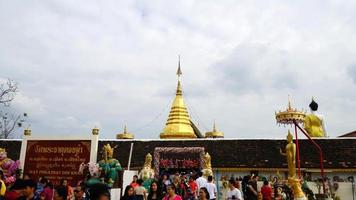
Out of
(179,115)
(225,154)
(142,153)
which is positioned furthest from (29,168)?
(179,115)

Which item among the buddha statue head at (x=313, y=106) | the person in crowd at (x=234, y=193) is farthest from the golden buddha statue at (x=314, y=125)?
the person in crowd at (x=234, y=193)

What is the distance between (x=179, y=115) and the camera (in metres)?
29.4

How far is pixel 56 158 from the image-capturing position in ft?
49.5

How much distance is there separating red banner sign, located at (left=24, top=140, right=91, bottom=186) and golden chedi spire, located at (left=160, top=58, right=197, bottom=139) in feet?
43.3

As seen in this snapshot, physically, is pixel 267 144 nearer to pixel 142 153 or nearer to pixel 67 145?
pixel 142 153

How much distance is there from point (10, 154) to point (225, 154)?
14152mm

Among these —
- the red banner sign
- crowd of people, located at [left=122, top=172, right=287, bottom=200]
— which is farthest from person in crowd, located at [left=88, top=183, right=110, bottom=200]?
the red banner sign

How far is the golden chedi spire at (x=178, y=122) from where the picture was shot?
27.7m

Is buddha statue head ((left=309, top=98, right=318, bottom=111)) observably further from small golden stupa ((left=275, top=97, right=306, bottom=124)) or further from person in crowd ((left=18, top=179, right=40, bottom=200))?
person in crowd ((left=18, top=179, right=40, bottom=200))

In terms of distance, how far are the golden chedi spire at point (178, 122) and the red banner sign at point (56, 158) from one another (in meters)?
13.2

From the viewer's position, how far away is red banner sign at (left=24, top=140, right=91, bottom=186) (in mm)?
14750

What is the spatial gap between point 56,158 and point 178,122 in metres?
14.6

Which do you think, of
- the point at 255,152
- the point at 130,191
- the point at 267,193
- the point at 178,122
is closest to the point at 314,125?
the point at 255,152

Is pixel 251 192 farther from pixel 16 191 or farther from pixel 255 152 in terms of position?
pixel 255 152
